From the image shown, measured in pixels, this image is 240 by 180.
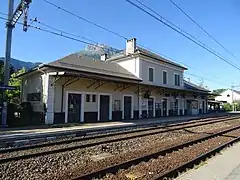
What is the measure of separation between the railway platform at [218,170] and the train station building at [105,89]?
12.3 m

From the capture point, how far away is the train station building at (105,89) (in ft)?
64.7

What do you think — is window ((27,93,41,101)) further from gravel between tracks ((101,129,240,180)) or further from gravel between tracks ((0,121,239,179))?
gravel between tracks ((101,129,240,180))

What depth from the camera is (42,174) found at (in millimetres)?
6410

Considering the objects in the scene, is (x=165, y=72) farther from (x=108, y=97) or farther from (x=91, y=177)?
(x=91, y=177)

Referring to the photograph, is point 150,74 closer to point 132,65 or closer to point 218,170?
point 132,65

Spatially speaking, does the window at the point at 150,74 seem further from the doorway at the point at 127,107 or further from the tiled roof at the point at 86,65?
the doorway at the point at 127,107

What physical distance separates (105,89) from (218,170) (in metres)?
17.2

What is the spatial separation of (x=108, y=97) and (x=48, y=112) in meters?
6.38

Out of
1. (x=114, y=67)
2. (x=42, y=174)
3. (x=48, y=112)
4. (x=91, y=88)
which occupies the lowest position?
(x=42, y=174)

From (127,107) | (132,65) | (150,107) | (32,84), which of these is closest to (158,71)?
(132,65)

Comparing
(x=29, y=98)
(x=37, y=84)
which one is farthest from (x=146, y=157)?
(x=29, y=98)

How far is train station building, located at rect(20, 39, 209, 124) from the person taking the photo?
19.7m

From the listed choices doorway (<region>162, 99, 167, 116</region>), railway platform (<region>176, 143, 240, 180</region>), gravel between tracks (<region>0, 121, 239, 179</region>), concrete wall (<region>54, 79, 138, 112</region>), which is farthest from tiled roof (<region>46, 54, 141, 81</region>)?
railway platform (<region>176, 143, 240, 180</region>)

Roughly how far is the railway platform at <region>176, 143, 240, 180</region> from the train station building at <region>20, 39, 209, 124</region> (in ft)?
40.4
